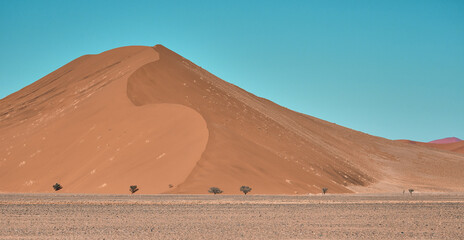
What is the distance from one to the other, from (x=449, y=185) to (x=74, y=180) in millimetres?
56719

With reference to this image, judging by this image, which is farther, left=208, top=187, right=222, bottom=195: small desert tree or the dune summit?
the dune summit

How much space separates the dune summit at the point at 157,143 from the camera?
49.5m

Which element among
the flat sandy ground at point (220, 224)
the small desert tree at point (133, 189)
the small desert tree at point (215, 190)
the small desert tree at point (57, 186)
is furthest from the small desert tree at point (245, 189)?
the flat sandy ground at point (220, 224)

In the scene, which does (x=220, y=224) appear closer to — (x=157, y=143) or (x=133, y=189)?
(x=133, y=189)

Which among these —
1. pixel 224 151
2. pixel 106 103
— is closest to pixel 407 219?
pixel 224 151

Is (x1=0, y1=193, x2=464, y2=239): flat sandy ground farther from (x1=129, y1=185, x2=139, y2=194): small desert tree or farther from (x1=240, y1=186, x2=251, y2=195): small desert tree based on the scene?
(x1=129, y1=185, x2=139, y2=194): small desert tree

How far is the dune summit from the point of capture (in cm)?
4947

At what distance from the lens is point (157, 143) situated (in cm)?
5422

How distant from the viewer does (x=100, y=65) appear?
94125 millimetres

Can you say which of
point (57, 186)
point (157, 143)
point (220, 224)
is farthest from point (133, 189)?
point (220, 224)

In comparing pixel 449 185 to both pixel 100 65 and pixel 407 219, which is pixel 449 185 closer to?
pixel 100 65

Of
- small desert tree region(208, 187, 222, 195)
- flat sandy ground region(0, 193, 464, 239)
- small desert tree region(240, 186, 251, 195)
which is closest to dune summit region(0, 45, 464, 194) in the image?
small desert tree region(240, 186, 251, 195)

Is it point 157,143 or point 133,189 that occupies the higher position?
point 157,143

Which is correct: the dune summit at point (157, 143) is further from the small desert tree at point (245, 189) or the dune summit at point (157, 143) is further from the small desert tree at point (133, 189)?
the small desert tree at point (133, 189)
